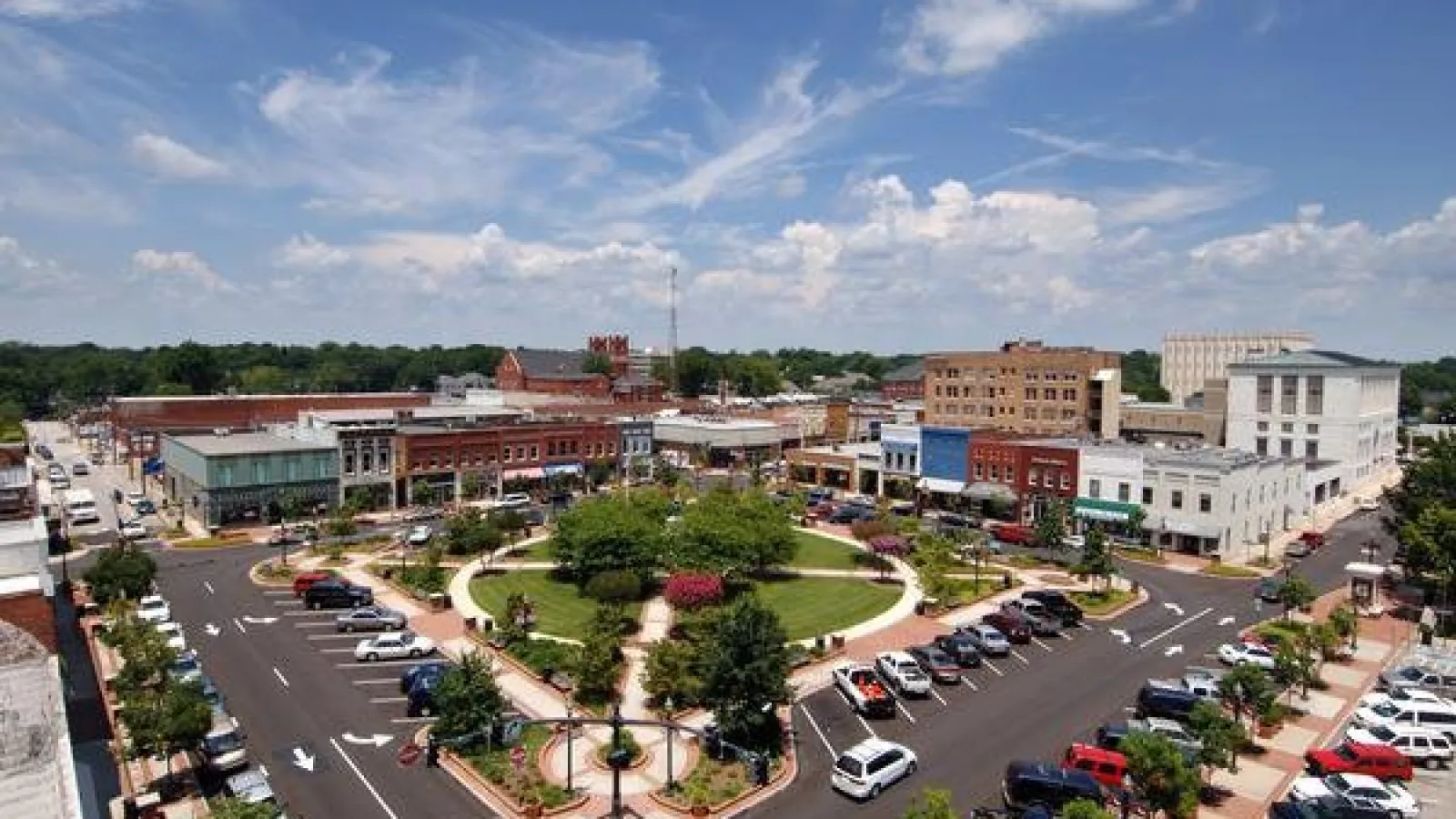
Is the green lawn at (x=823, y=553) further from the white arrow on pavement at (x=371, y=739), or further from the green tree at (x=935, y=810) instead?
the green tree at (x=935, y=810)

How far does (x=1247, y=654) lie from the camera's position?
143 feet

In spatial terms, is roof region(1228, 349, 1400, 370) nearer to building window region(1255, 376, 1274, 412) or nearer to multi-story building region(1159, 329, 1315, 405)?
building window region(1255, 376, 1274, 412)

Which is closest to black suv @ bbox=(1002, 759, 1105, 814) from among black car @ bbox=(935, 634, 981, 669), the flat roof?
black car @ bbox=(935, 634, 981, 669)

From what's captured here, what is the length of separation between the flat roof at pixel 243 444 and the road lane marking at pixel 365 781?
5082 cm

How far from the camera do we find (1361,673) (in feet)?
142

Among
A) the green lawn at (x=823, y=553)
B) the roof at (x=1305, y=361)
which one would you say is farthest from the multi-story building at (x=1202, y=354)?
the green lawn at (x=823, y=553)

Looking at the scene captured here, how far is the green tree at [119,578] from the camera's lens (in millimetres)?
47250

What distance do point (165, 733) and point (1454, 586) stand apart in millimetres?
63421

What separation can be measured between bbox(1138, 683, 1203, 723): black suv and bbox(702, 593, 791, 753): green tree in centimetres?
1590

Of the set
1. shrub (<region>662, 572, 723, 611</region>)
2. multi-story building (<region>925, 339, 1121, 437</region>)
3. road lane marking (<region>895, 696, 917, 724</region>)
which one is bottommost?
road lane marking (<region>895, 696, 917, 724</region>)

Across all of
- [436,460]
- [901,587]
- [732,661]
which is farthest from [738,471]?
[732,661]

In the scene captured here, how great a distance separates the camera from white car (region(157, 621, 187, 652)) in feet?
140

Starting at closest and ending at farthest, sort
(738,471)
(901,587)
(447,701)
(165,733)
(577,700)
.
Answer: (165,733), (447,701), (577,700), (901,587), (738,471)

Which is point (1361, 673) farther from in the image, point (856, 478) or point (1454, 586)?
point (856, 478)
